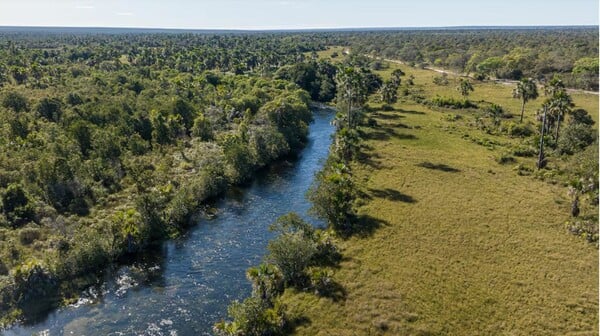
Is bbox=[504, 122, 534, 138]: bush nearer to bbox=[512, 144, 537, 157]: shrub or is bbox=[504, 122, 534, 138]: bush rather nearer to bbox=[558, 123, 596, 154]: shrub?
bbox=[558, 123, 596, 154]: shrub

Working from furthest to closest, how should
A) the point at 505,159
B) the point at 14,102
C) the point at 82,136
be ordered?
the point at 14,102, the point at 505,159, the point at 82,136

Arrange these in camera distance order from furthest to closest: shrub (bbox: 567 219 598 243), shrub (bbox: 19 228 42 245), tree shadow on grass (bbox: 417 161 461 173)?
tree shadow on grass (bbox: 417 161 461 173) → shrub (bbox: 567 219 598 243) → shrub (bbox: 19 228 42 245)

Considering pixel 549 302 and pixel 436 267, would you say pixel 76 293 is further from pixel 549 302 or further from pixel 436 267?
pixel 549 302

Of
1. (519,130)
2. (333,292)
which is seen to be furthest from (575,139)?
(333,292)

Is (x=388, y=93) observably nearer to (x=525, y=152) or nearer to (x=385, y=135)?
(x=385, y=135)

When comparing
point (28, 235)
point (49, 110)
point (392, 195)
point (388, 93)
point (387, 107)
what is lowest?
point (392, 195)

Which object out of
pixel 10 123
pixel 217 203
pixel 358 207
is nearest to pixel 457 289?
pixel 358 207

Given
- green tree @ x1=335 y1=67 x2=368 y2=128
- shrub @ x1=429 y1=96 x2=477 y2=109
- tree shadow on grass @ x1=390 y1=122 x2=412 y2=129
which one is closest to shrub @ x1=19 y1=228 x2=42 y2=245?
green tree @ x1=335 y1=67 x2=368 y2=128

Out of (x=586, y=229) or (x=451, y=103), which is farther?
(x=451, y=103)
